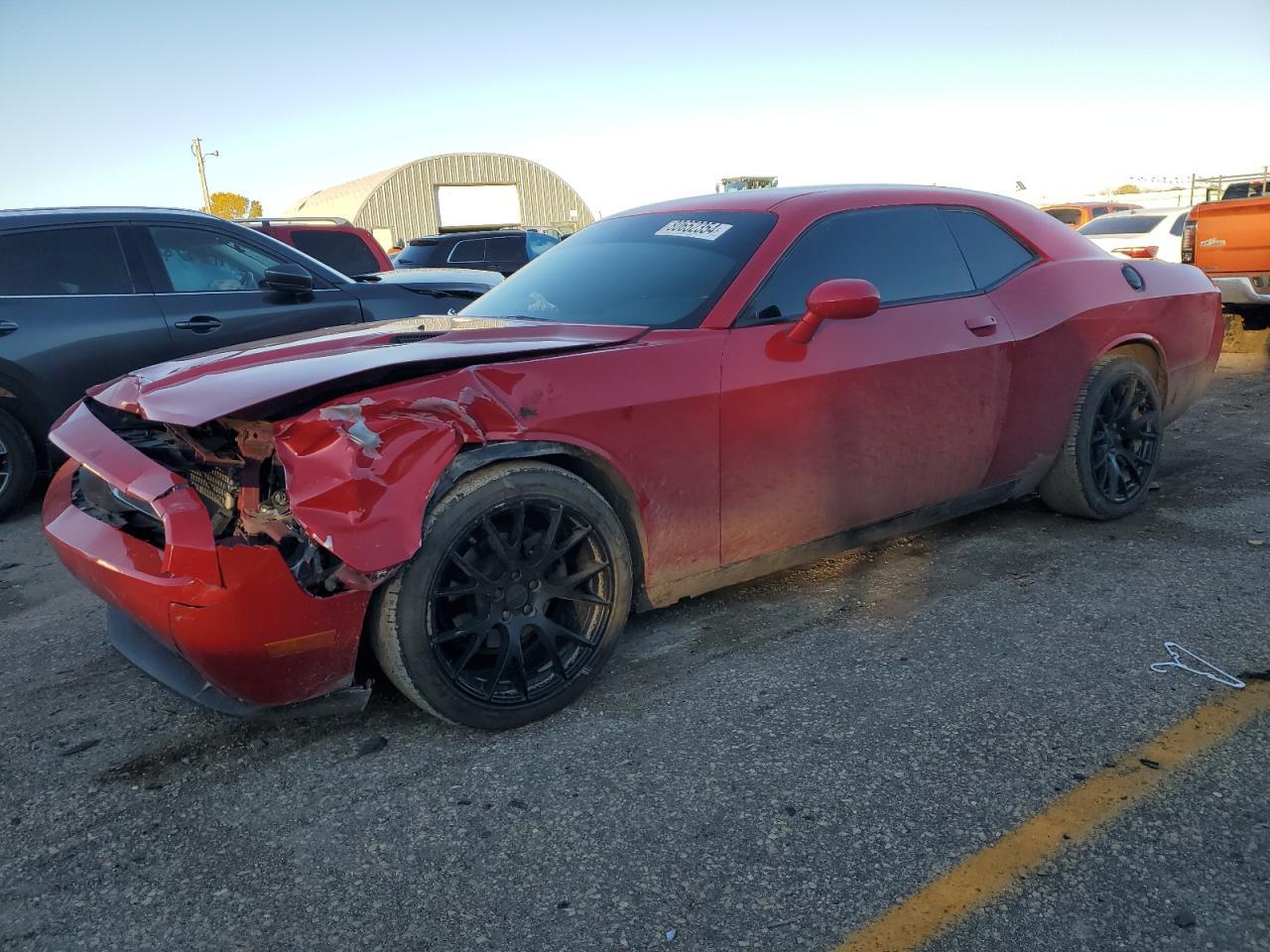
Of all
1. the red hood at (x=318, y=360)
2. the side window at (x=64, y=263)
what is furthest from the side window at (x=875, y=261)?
the side window at (x=64, y=263)

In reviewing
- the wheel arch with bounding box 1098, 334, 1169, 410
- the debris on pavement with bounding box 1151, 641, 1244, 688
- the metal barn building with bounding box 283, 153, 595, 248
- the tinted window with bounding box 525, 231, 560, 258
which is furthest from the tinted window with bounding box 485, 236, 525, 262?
the metal barn building with bounding box 283, 153, 595, 248

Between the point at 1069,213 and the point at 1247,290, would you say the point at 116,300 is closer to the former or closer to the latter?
the point at 1247,290

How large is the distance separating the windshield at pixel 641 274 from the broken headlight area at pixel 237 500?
4.02ft

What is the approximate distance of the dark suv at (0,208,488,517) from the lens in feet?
16.3

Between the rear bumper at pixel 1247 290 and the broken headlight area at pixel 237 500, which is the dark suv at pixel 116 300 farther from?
the rear bumper at pixel 1247 290

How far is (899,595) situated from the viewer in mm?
3521

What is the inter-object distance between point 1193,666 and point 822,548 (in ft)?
3.99

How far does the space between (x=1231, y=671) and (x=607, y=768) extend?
1.95 meters

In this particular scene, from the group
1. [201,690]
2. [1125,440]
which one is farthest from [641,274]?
[1125,440]

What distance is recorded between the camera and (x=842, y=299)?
2.98m

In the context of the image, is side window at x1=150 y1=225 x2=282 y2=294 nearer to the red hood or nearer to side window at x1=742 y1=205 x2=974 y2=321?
the red hood

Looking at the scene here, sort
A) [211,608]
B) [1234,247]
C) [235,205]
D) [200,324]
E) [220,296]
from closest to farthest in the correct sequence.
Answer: [211,608], [200,324], [220,296], [1234,247], [235,205]

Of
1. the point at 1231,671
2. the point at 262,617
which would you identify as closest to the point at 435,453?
the point at 262,617

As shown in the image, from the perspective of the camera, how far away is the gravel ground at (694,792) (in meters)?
1.90
